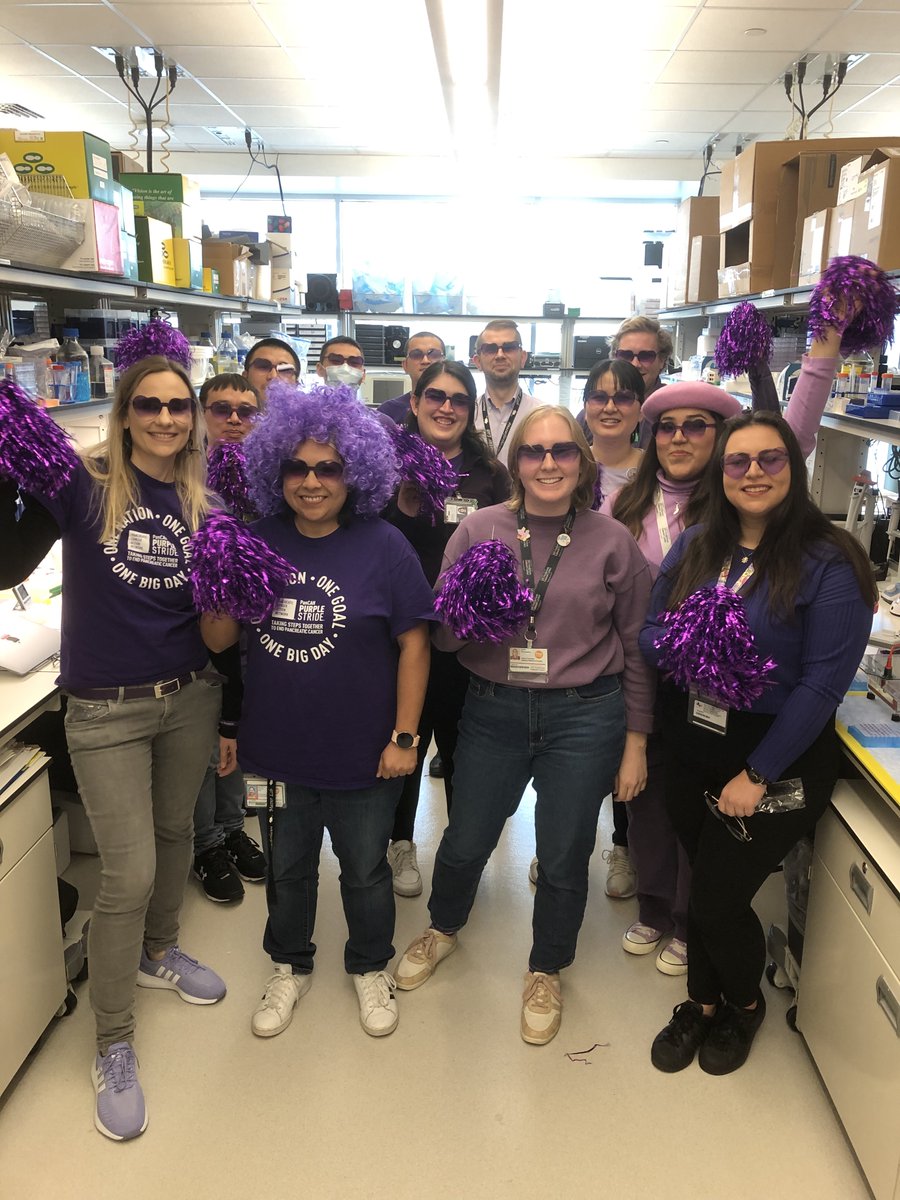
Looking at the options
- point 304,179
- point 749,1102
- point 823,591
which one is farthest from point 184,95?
point 749,1102

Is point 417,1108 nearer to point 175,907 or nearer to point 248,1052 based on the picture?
point 248,1052

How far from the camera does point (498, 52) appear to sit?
3555mm

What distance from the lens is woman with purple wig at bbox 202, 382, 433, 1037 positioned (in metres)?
1.76

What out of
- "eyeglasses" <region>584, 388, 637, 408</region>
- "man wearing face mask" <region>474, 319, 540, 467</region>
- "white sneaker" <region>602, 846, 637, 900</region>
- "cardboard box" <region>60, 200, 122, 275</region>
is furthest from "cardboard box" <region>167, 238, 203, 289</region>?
"white sneaker" <region>602, 846, 637, 900</region>

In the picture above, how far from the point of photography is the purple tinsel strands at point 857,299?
6.63 feet

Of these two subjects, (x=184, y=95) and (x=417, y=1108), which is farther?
(x=184, y=95)

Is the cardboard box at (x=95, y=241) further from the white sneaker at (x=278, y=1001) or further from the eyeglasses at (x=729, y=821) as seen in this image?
the eyeglasses at (x=729, y=821)

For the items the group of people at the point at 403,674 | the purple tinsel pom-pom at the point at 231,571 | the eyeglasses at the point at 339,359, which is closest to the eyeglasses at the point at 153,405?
the group of people at the point at 403,674

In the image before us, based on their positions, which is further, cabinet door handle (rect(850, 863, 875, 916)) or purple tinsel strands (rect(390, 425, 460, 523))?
purple tinsel strands (rect(390, 425, 460, 523))

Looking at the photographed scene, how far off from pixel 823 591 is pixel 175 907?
172 cm

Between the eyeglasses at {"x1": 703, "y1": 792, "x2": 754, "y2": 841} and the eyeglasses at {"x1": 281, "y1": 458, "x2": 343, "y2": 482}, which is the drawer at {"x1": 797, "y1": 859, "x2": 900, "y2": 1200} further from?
the eyeglasses at {"x1": 281, "y1": 458, "x2": 343, "y2": 482}

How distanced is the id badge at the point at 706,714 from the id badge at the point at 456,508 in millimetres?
808

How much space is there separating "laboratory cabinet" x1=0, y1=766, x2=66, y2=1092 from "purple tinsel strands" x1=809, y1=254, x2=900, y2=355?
6.98ft

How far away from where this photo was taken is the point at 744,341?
247 centimetres
